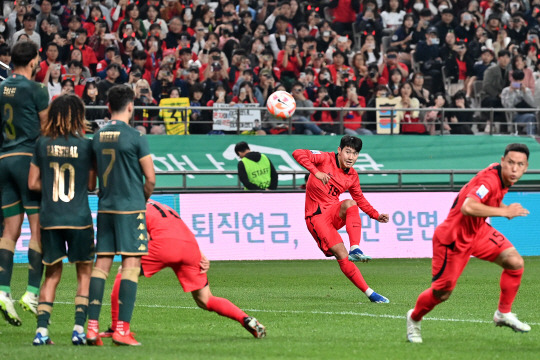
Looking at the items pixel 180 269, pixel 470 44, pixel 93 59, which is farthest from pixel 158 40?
pixel 180 269

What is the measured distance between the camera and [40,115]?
359 inches

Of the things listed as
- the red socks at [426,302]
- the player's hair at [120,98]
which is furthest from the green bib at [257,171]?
the player's hair at [120,98]

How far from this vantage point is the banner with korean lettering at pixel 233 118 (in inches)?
858

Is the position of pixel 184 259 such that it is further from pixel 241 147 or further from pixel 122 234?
pixel 241 147

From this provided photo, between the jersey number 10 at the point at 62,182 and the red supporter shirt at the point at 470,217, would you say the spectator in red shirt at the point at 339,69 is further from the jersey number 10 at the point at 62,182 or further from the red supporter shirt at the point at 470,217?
the jersey number 10 at the point at 62,182

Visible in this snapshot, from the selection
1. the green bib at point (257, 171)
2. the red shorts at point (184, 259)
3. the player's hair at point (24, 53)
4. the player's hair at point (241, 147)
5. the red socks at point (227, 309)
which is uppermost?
the player's hair at point (24, 53)

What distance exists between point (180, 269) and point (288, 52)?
16373 millimetres

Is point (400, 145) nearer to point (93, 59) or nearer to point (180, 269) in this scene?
point (93, 59)

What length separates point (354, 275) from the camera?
12875mm

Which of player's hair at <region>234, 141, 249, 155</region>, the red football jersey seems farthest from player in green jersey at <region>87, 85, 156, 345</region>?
player's hair at <region>234, 141, 249, 155</region>

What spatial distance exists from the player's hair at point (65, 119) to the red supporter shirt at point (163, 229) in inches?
40.1

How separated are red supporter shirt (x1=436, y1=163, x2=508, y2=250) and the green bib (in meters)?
11.2

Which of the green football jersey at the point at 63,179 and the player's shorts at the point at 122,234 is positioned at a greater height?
the green football jersey at the point at 63,179

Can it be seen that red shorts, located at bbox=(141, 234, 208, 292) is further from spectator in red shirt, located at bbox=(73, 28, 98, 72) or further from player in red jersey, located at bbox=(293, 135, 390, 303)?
spectator in red shirt, located at bbox=(73, 28, 98, 72)
